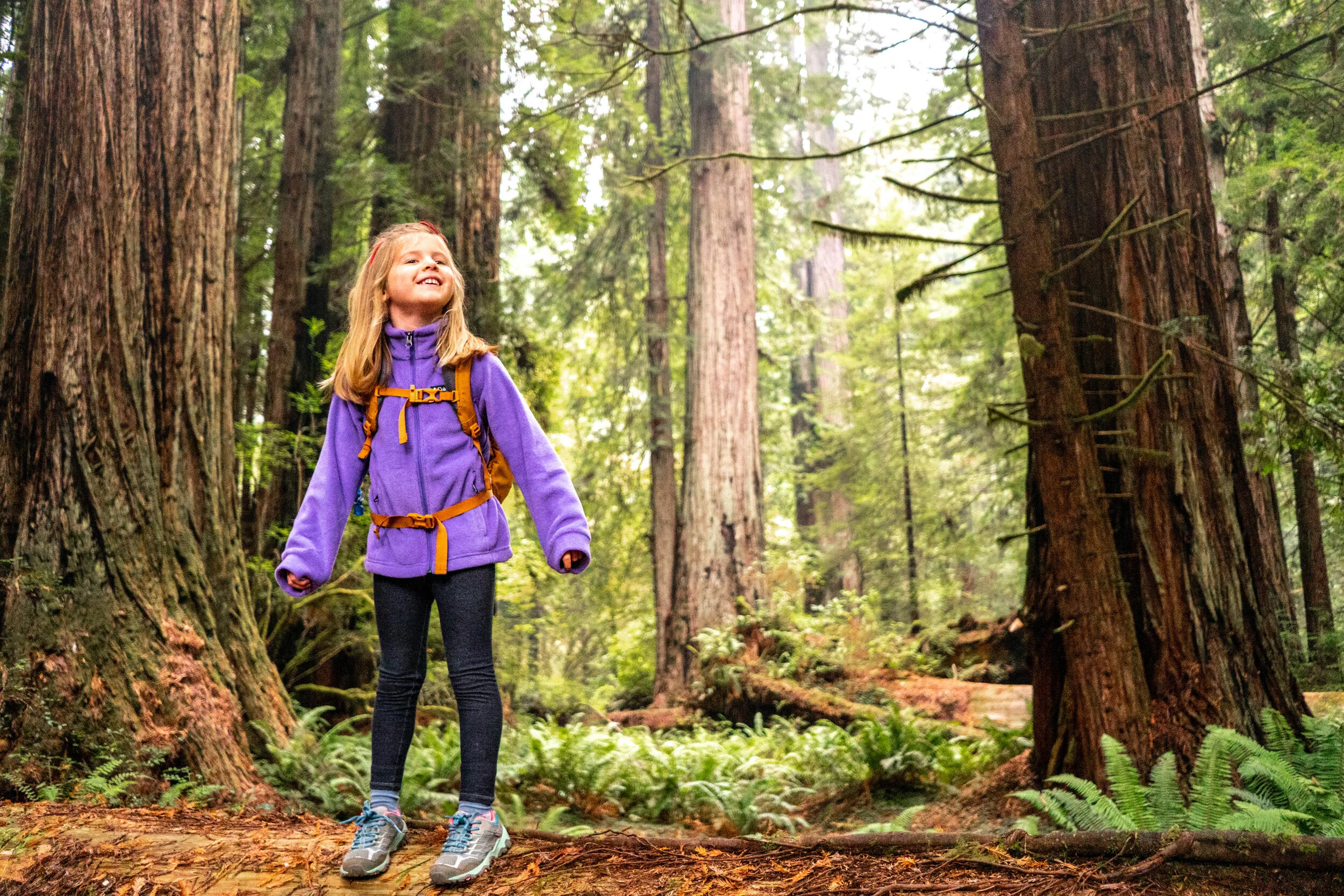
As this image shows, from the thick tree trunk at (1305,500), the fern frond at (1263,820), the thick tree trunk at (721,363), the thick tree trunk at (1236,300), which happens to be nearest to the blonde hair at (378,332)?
the fern frond at (1263,820)

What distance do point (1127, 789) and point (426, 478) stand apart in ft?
9.53

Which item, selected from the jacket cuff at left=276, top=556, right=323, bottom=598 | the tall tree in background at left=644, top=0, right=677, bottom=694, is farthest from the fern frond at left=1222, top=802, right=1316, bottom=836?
the tall tree in background at left=644, top=0, right=677, bottom=694

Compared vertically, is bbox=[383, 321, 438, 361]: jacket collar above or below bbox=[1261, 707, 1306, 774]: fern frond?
above

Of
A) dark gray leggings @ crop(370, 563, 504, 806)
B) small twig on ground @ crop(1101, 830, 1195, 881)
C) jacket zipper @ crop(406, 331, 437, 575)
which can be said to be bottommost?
small twig on ground @ crop(1101, 830, 1195, 881)

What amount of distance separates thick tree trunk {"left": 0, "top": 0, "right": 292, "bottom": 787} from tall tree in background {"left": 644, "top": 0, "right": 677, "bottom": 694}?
25.4 feet

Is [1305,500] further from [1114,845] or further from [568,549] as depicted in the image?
[568,549]

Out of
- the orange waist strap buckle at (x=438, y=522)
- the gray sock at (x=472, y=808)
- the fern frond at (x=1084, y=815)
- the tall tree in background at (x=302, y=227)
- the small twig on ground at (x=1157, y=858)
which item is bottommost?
the fern frond at (x=1084, y=815)

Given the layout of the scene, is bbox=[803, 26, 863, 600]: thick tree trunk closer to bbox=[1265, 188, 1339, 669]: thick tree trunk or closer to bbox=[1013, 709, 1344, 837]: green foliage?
bbox=[1265, 188, 1339, 669]: thick tree trunk

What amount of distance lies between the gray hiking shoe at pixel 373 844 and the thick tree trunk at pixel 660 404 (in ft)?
30.9

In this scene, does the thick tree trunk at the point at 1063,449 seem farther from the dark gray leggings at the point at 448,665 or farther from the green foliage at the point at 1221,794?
the dark gray leggings at the point at 448,665

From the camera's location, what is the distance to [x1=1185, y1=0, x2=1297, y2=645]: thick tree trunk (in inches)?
302

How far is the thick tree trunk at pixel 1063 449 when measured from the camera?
13.8 ft

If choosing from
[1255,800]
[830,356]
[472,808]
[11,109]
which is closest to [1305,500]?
[1255,800]

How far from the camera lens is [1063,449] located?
4195mm
